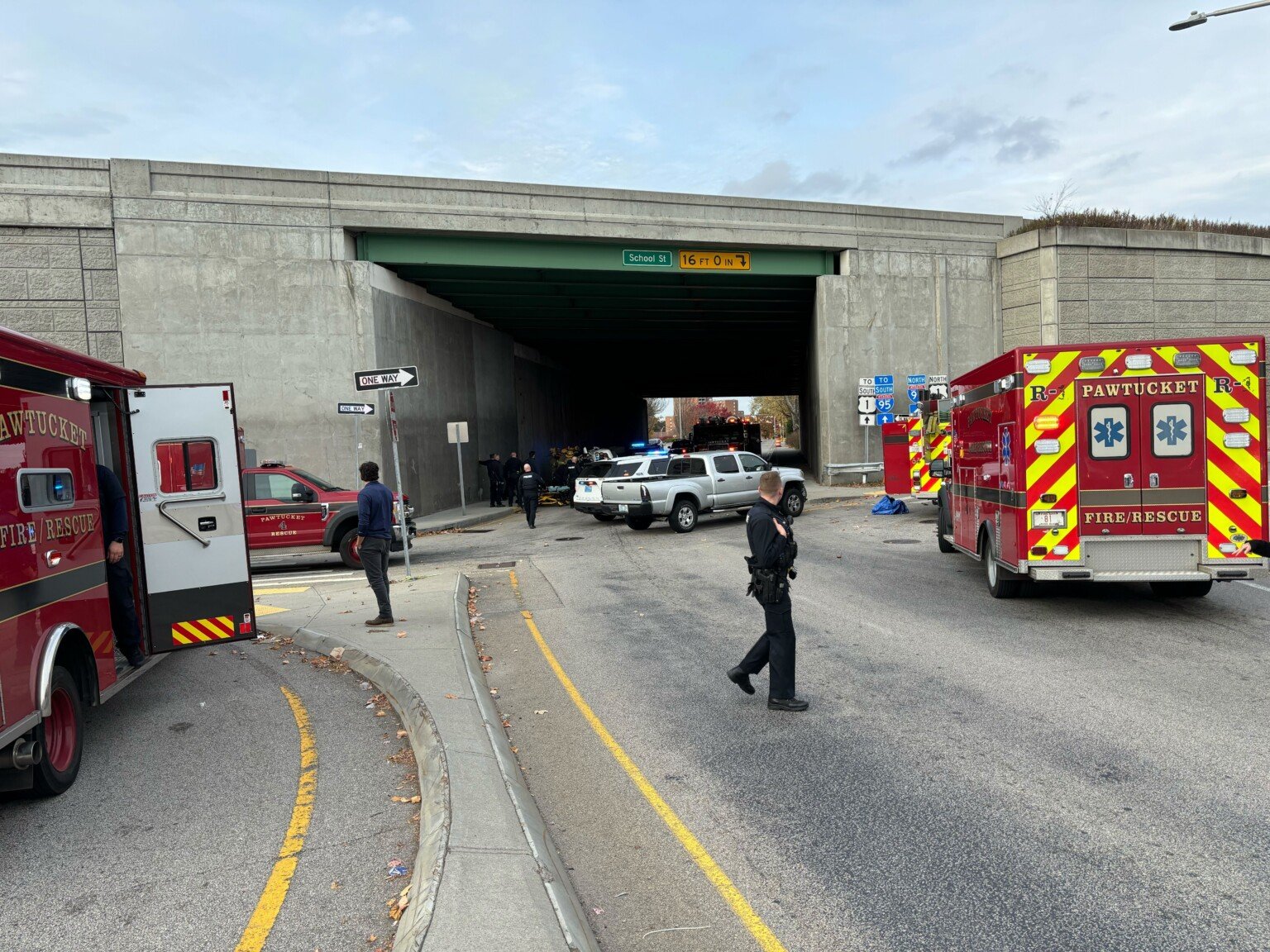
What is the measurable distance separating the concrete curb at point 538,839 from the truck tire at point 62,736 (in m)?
2.60

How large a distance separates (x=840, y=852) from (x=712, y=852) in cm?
63

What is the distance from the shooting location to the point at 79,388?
628 cm

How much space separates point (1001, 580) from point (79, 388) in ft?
31.5

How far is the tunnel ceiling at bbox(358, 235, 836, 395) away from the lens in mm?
25500

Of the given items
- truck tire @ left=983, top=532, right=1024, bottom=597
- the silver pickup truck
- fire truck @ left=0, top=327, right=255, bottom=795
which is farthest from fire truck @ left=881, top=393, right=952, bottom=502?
fire truck @ left=0, top=327, right=255, bottom=795

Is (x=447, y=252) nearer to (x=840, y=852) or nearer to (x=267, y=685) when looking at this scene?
(x=267, y=685)

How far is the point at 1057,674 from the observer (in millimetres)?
7504

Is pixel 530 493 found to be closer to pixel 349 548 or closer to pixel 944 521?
pixel 349 548

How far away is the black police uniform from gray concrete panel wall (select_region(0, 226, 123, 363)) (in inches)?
785

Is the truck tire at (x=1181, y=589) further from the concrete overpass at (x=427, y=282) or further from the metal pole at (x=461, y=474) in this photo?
the metal pole at (x=461, y=474)

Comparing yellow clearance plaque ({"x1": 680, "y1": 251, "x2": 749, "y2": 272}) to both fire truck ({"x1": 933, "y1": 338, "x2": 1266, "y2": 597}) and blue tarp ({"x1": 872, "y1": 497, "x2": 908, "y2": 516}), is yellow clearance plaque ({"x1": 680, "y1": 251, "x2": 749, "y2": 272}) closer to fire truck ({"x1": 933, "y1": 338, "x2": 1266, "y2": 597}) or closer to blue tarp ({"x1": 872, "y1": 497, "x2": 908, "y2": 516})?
blue tarp ({"x1": 872, "y1": 497, "x2": 908, "y2": 516})

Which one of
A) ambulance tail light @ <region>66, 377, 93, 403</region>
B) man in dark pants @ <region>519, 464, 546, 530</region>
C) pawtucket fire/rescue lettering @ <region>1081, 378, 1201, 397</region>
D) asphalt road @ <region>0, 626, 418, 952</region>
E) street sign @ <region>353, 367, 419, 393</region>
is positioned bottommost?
asphalt road @ <region>0, 626, 418, 952</region>

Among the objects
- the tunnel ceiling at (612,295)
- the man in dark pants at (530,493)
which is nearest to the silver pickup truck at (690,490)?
the man in dark pants at (530,493)

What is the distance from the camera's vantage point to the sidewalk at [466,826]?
345cm
